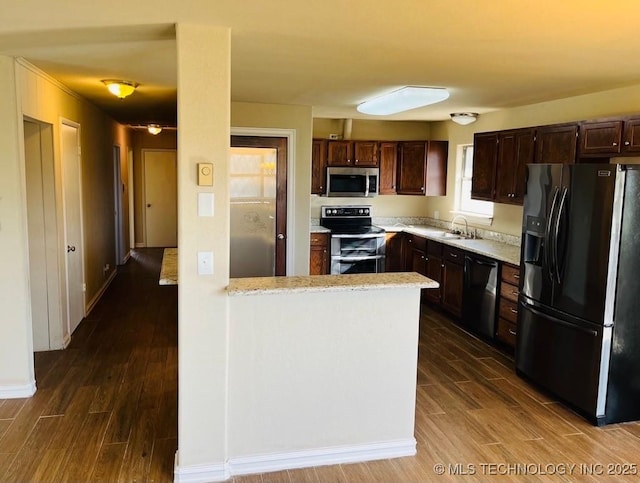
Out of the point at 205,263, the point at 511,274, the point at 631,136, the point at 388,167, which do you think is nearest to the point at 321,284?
the point at 205,263

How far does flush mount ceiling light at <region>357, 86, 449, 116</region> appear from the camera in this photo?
4.22 metres

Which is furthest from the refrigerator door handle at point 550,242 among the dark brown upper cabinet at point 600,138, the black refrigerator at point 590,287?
the dark brown upper cabinet at point 600,138

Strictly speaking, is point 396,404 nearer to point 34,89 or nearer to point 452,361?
point 452,361

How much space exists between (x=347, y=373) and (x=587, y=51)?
2.25 m

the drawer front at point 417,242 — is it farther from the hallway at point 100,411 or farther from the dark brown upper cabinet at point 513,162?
the hallway at point 100,411

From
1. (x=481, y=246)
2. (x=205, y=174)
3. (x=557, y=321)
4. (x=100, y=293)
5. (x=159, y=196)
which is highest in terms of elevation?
(x=205, y=174)

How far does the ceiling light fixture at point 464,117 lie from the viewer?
5977mm

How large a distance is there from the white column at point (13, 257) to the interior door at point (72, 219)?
1178mm

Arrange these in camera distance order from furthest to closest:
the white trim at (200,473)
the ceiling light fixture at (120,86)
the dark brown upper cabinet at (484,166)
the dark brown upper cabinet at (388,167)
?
1. the dark brown upper cabinet at (388,167)
2. the dark brown upper cabinet at (484,166)
3. the ceiling light fixture at (120,86)
4. the white trim at (200,473)

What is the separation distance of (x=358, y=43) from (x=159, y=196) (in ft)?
27.6

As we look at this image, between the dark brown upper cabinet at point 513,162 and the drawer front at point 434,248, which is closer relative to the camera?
the dark brown upper cabinet at point 513,162

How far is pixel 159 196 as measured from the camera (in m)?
10.4

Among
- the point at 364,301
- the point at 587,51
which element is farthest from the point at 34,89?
the point at 587,51

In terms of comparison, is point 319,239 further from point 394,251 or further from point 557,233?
point 557,233
